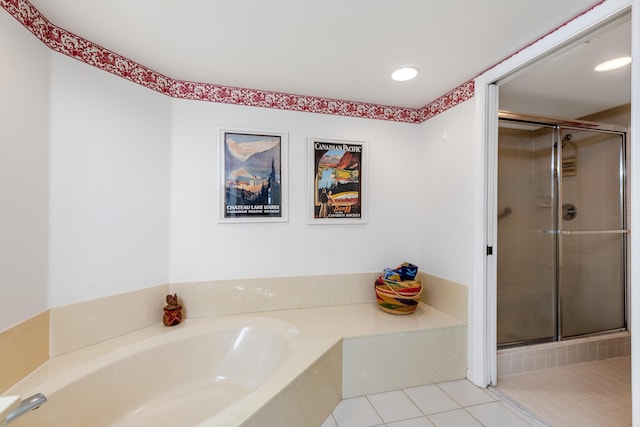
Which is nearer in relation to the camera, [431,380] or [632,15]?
[632,15]

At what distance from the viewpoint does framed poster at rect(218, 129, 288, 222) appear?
2.30 meters

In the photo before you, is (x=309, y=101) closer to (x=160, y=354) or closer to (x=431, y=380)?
(x=160, y=354)

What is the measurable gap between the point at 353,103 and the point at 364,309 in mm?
1724

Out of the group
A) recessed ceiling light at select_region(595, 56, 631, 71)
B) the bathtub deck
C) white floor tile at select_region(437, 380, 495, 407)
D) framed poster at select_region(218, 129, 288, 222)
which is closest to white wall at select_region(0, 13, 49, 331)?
the bathtub deck

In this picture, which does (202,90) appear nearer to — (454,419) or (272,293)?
(272,293)

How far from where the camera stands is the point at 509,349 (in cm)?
229

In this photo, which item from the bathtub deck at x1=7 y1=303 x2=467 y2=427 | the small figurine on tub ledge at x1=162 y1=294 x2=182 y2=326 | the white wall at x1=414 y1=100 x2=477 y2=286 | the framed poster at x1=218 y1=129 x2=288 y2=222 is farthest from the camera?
the framed poster at x1=218 y1=129 x2=288 y2=222

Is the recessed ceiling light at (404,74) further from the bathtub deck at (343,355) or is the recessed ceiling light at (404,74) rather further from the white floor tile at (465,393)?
the white floor tile at (465,393)

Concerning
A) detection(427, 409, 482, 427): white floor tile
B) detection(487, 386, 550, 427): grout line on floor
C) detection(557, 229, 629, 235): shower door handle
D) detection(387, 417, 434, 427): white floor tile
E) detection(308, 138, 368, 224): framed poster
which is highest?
detection(308, 138, 368, 224): framed poster

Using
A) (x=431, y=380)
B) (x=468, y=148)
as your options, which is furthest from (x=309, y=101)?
(x=431, y=380)

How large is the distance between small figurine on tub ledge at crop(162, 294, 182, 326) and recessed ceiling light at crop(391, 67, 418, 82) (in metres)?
2.18

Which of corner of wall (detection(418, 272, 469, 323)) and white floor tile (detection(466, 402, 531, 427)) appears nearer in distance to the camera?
white floor tile (detection(466, 402, 531, 427))

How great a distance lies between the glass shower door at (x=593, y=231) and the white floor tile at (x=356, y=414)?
205cm

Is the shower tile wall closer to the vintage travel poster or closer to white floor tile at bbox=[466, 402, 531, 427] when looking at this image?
white floor tile at bbox=[466, 402, 531, 427]
